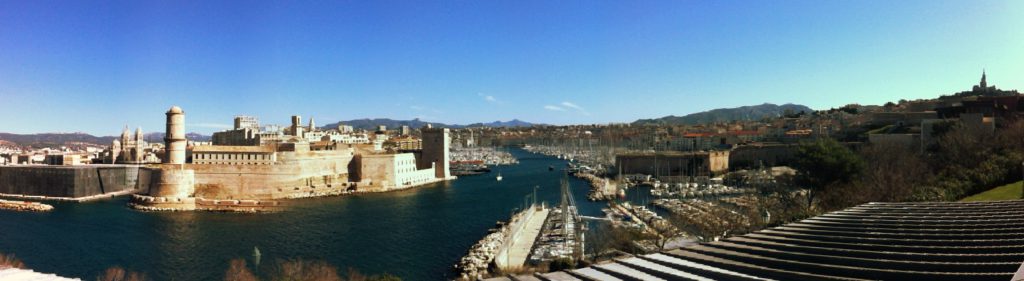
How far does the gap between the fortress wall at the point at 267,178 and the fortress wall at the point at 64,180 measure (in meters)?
5.64

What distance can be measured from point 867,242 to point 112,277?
12.4 metres

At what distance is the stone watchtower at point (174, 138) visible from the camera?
2330 centimetres

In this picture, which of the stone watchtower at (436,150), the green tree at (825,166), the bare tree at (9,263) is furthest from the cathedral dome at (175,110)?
the green tree at (825,166)

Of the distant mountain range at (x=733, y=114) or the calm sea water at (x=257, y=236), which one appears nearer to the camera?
the calm sea water at (x=257, y=236)

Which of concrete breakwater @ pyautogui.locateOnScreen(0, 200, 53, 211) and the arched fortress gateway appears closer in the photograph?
concrete breakwater @ pyautogui.locateOnScreen(0, 200, 53, 211)

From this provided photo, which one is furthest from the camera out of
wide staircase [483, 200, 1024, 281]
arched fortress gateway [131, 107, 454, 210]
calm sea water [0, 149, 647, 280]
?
arched fortress gateway [131, 107, 454, 210]

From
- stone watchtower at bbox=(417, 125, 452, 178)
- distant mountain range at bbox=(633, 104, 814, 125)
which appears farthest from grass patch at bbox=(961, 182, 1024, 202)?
distant mountain range at bbox=(633, 104, 814, 125)

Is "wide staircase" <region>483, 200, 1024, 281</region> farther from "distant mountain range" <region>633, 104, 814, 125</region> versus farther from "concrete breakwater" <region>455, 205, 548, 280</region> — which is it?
"distant mountain range" <region>633, 104, 814, 125</region>

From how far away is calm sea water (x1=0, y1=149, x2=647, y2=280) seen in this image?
12805 millimetres

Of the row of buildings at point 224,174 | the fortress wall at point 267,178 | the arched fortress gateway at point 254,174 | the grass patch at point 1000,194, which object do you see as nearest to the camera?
the grass patch at point 1000,194

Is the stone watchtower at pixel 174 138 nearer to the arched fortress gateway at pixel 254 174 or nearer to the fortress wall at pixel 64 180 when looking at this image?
the arched fortress gateway at pixel 254 174

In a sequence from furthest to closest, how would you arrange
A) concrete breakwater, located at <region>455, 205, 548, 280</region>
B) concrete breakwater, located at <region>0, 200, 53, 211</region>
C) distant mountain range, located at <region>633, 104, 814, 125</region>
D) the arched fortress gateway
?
1. distant mountain range, located at <region>633, 104, 814, 125</region>
2. the arched fortress gateway
3. concrete breakwater, located at <region>0, 200, 53, 211</region>
4. concrete breakwater, located at <region>455, 205, 548, 280</region>

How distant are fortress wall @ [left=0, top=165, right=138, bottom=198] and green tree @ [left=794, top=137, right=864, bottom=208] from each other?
2812cm

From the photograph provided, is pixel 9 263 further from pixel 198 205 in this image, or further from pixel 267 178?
pixel 267 178
